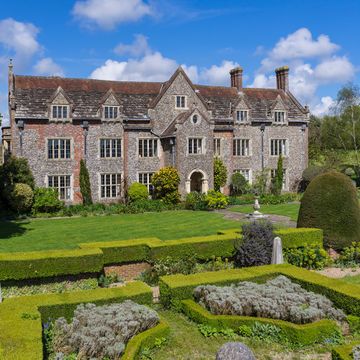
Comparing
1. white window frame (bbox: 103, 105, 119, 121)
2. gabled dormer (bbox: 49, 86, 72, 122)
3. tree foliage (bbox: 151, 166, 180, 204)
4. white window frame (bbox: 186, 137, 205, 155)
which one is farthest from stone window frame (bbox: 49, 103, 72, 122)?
white window frame (bbox: 186, 137, 205, 155)

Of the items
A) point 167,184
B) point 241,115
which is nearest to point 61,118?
point 167,184

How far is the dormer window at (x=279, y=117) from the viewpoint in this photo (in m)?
39.8

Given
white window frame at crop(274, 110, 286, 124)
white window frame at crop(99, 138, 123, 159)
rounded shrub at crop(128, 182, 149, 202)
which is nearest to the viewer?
rounded shrub at crop(128, 182, 149, 202)

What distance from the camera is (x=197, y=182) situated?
121 ft

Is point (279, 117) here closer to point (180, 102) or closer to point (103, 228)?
point (180, 102)

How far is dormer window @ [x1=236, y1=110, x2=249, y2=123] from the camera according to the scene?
38.2 meters

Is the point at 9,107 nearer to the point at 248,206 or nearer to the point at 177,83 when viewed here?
the point at 177,83

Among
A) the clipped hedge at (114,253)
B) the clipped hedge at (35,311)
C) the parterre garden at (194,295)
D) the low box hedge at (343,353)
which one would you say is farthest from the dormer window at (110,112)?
the low box hedge at (343,353)

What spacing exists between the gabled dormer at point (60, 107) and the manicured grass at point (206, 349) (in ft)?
82.6

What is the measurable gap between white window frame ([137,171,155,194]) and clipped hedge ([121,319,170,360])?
2565 centimetres

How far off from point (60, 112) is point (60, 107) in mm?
355

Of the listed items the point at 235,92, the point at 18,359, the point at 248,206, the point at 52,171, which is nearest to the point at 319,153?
the point at 235,92

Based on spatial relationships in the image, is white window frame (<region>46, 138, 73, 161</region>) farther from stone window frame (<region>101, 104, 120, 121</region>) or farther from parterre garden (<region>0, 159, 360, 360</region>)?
parterre garden (<region>0, 159, 360, 360</region>)

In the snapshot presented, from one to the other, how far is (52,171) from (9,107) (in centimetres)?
555
